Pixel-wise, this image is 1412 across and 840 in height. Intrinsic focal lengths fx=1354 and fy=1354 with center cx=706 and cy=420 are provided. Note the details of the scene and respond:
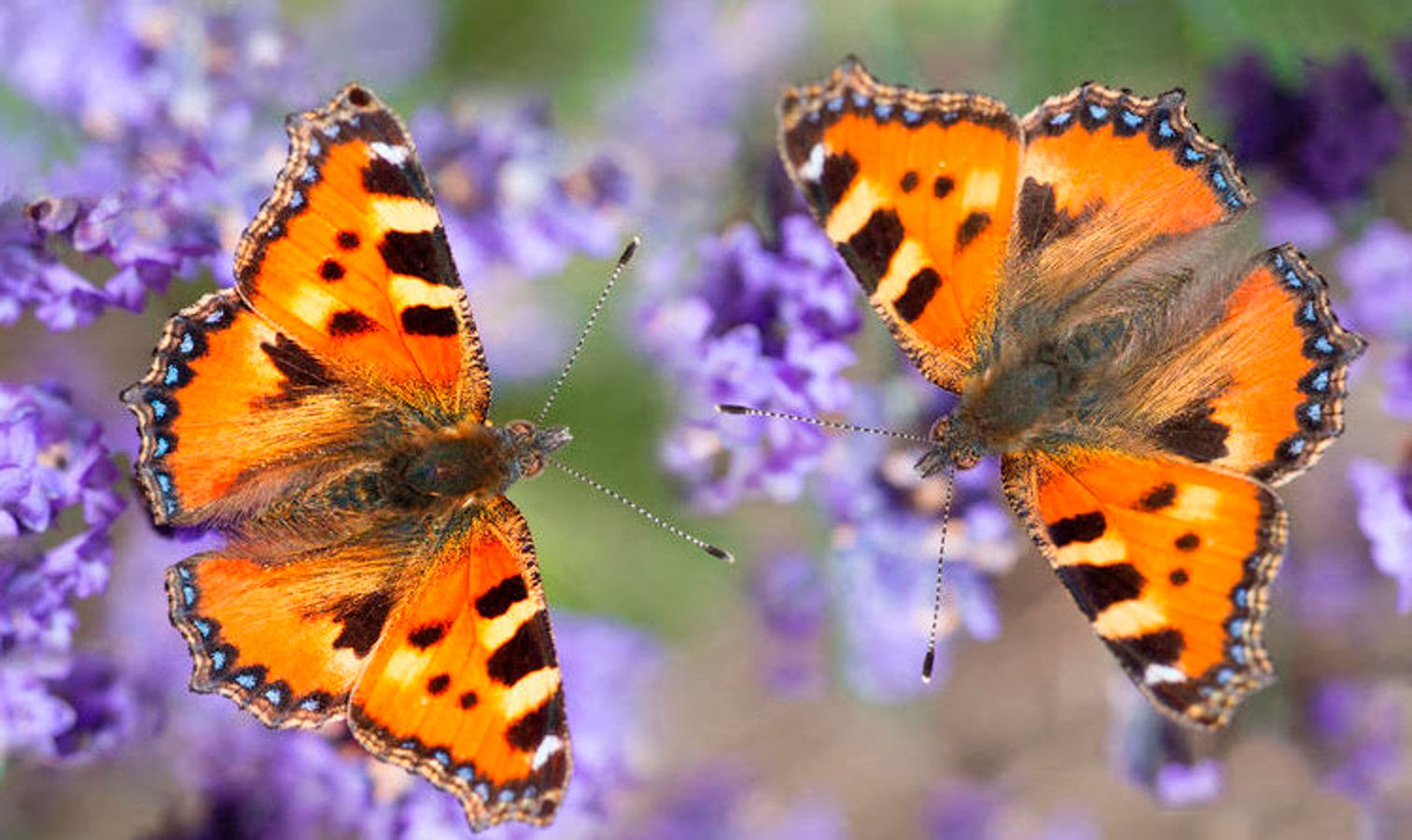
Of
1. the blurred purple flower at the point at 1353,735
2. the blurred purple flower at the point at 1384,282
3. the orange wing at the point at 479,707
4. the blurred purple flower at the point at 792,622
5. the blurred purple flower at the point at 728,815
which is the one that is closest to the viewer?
the orange wing at the point at 479,707

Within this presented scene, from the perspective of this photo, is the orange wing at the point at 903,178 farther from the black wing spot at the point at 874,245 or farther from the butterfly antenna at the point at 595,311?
the butterfly antenna at the point at 595,311

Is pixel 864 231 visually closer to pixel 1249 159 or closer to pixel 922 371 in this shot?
pixel 922 371

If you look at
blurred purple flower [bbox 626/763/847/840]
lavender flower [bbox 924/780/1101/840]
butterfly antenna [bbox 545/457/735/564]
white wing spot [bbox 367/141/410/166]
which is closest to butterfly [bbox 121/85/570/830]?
white wing spot [bbox 367/141/410/166]

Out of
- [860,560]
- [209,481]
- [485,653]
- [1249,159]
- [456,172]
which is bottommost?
[485,653]

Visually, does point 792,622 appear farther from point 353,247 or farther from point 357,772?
point 353,247

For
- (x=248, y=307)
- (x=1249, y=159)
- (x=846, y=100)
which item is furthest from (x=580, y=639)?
(x=1249, y=159)

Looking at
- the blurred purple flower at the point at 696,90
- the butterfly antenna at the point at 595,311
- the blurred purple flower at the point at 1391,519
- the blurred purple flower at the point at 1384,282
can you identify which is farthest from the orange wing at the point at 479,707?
the blurred purple flower at the point at 1384,282

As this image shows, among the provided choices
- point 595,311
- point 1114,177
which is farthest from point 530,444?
point 1114,177
